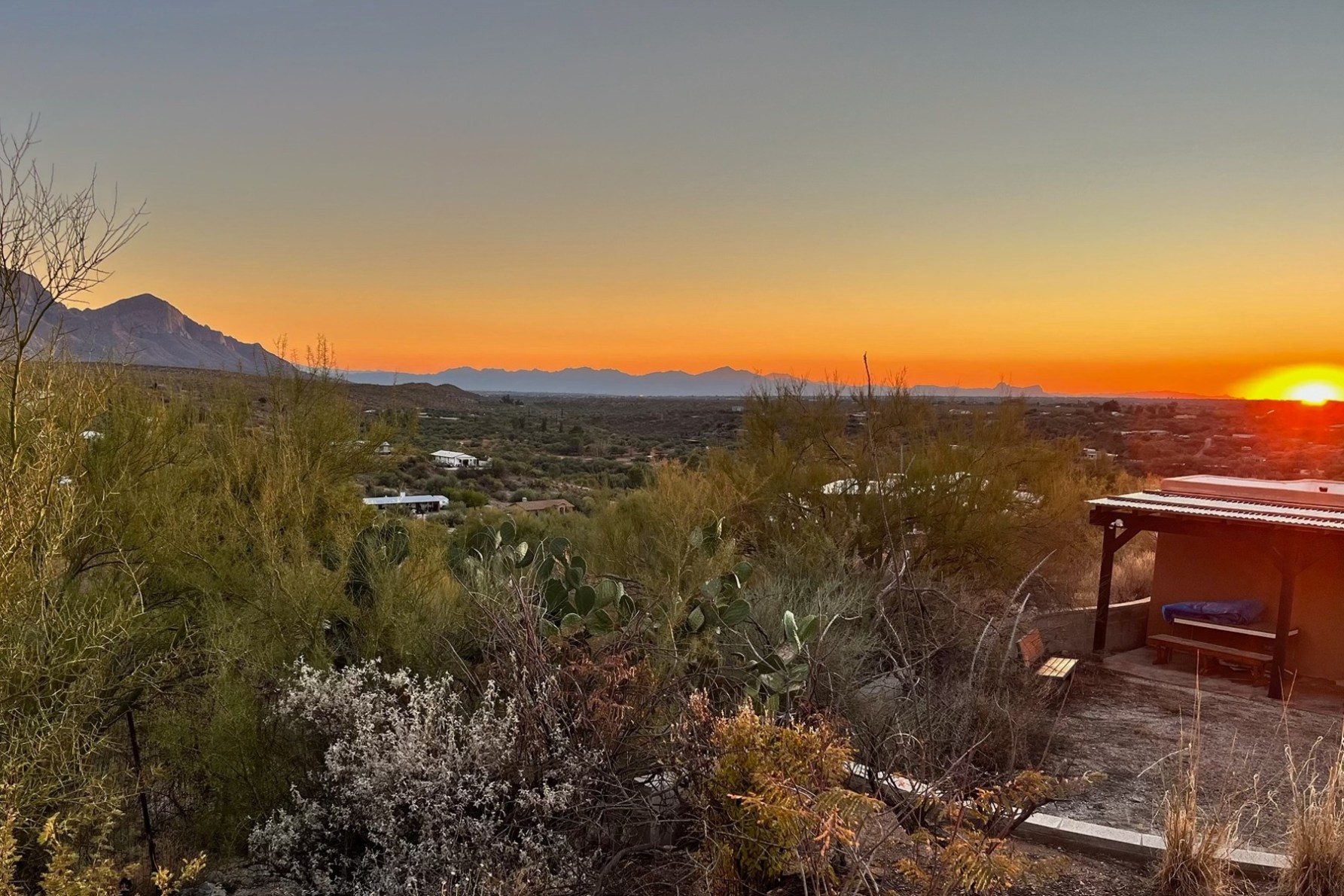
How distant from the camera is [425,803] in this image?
3.60 meters

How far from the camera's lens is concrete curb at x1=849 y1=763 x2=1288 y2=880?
14.4ft

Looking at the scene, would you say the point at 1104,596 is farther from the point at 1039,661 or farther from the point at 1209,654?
the point at 1039,661

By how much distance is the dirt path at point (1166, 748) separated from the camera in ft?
17.6

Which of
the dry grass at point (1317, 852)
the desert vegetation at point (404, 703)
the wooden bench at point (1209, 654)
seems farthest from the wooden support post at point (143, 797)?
the wooden bench at point (1209, 654)

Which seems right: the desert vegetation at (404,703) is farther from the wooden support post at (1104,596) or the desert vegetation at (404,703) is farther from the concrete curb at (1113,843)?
the wooden support post at (1104,596)

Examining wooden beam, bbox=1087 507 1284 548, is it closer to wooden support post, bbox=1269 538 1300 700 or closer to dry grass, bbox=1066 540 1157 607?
wooden support post, bbox=1269 538 1300 700

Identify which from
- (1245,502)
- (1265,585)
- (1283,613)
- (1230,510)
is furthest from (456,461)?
(1283,613)

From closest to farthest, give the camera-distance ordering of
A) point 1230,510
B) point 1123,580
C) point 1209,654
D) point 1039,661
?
1. point 1039,661
2. point 1230,510
3. point 1209,654
4. point 1123,580

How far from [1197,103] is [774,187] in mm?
6844

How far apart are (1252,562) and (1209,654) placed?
1252 millimetres

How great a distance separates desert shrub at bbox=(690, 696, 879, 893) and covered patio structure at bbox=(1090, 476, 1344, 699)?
7.06 metres

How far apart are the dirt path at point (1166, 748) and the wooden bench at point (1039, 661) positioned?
320 millimetres

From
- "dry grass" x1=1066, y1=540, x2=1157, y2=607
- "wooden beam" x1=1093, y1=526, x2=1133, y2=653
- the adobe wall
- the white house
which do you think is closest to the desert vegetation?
"wooden beam" x1=1093, y1=526, x2=1133, y2=653

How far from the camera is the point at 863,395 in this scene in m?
13.5
